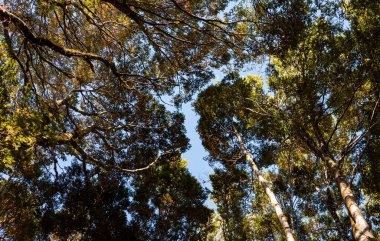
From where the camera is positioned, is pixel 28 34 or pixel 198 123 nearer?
pixel 28 34

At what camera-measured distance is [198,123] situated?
16.8 meters

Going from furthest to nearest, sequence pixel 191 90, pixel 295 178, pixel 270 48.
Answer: pixel 295 178, pixel 191 90, pixel 270 48

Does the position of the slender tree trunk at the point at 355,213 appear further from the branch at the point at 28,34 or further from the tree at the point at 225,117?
the branch at the point at 28,34

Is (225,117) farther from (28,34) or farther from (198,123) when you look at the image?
(28,34)

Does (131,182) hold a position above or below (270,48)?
above

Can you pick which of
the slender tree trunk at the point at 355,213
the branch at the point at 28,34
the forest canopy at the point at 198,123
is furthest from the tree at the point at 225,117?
the branch at the point at 28,34

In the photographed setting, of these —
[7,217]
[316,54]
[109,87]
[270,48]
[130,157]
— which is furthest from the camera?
[7,217]

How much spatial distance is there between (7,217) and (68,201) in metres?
3.37

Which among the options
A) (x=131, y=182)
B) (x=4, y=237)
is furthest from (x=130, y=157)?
A: (x=4, y=237)

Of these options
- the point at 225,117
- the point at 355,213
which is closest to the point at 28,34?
the point at 355,213

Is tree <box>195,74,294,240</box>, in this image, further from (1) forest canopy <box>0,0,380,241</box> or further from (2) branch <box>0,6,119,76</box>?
(2) branch <box>0,6,119,76</box>

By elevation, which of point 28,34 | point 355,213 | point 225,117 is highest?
point 225,117

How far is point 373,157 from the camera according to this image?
1352 cm

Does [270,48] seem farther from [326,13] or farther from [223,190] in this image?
[223,190]
